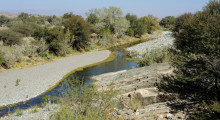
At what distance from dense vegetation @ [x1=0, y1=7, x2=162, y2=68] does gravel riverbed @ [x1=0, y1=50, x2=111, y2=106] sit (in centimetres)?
368

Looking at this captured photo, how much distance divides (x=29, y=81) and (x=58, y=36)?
15.4 m

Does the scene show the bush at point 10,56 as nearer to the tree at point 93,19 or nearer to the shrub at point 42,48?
the shrub at point 42,48

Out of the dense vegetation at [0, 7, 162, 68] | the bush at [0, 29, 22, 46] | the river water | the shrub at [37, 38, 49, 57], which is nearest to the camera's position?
the river water

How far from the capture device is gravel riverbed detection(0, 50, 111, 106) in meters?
14.7

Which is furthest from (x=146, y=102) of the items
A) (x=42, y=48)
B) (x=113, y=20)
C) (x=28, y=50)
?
(x=113, y=20)

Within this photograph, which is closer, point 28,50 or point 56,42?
point 28,50

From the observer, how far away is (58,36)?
106 feet

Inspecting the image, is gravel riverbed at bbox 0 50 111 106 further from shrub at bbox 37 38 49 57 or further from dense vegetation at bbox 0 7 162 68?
shrub at bbox 37 38 49 57

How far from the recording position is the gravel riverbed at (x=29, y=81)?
14.7 metres

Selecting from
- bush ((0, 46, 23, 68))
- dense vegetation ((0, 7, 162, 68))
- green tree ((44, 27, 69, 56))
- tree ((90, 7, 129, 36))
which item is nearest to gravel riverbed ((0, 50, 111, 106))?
bush ((0, 46, 23, 68))

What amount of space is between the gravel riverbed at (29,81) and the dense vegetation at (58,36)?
3.68 meters

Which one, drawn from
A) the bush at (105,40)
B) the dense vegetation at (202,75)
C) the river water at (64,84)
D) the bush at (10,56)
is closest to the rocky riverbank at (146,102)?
the dense vegetation at (202,75)

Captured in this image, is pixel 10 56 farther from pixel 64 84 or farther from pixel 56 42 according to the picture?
pixel 64 84

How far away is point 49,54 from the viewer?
101 ft
